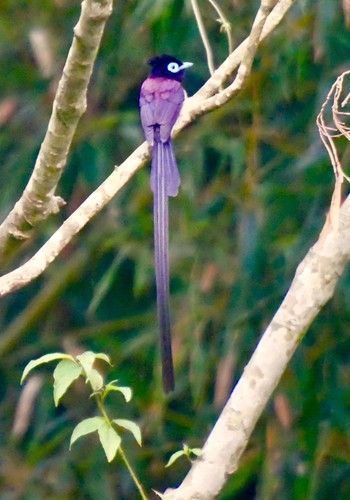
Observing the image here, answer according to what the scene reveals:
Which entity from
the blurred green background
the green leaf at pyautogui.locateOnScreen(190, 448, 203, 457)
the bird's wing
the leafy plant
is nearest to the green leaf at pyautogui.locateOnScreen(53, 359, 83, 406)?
the leafy plant

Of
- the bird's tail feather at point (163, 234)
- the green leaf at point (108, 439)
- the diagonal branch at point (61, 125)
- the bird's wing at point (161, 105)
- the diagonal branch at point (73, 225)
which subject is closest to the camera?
the green leaf at point (108, 439)

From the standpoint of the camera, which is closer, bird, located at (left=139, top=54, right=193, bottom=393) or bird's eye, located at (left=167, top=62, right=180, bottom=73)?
bird, located at (left=139, top=54, right=193, bottom=393)

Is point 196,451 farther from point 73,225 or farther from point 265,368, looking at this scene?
point 73,225

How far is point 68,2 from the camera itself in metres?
4.16

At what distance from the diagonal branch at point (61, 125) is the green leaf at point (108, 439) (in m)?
0.62

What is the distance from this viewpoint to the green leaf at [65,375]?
6.33 feet

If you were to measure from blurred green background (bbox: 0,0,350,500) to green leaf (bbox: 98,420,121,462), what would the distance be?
1.58 m

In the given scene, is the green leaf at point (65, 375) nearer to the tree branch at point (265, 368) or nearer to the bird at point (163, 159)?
Result: the tree branch at point (265, 368)

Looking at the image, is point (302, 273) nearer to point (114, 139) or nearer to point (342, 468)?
point (342, 468)

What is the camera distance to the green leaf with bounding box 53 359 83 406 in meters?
1.93

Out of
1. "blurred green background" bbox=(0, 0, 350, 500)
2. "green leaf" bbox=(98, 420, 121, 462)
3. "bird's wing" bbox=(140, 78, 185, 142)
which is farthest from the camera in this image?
"blurred green background" bbox=(0, 0, 350, 500)

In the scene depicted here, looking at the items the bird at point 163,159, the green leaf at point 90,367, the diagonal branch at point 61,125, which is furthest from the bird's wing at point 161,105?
the green leaf at point 90,367

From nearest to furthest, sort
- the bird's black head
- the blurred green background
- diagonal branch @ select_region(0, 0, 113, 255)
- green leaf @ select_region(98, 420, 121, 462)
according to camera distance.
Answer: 1. green leaf @ select_region(98, 420, 121, 462)
2. diagonal branch @ select_region(0, 0, 113, 255)
3. the bird's black head
4. the blurred green background

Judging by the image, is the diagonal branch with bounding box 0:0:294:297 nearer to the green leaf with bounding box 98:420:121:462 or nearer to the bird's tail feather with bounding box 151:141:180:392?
the bird's tail feather with bounding box 151:141:180:392
